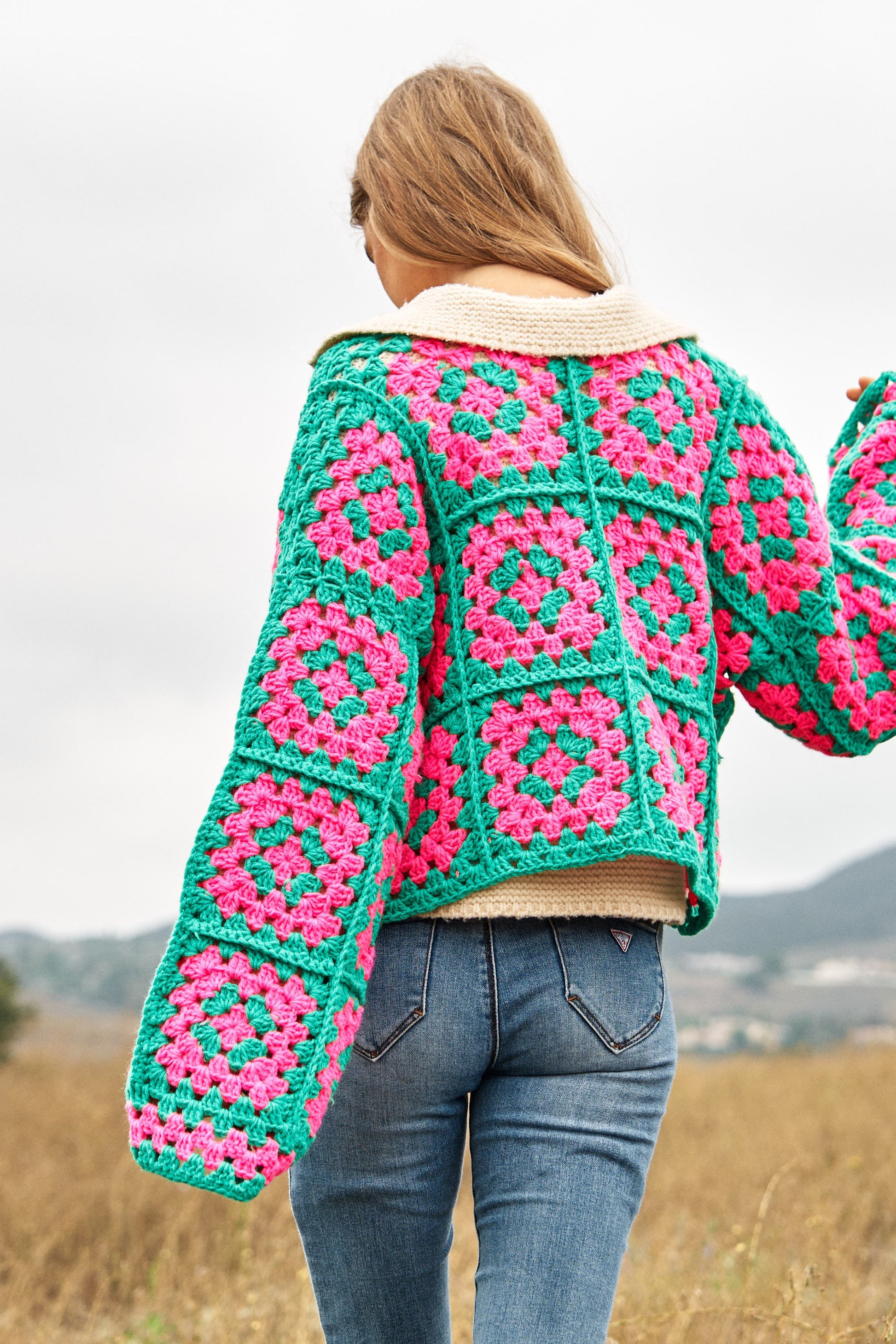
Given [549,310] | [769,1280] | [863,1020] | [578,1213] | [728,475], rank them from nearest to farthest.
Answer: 1. [578,1213]
2. [549,310]
3. [728,475]
4. [769,1280]
5. [863,1020]

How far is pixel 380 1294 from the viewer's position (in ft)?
4.45

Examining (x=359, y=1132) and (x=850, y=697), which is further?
(x=850, y=697)

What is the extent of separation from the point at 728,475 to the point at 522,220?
16.2 inches

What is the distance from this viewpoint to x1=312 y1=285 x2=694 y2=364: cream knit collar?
1390 millimetres

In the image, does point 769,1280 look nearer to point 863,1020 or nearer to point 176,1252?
point 176,1252

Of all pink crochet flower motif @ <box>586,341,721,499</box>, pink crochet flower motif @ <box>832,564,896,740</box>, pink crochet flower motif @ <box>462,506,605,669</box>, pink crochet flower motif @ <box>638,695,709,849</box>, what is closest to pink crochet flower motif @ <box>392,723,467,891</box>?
pink crochet flower motif @ <box>462,506,605,669</box>

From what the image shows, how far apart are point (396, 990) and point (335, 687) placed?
34 cm

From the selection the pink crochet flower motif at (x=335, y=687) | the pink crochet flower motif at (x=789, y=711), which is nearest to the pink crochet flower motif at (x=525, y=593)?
the pink crochet flower motif at (x=335, y=687)

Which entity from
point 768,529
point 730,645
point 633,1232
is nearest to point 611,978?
point 730,645

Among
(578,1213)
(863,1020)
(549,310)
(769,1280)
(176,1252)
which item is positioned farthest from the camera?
(863,1020)

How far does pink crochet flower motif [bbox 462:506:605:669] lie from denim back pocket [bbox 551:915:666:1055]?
31cm

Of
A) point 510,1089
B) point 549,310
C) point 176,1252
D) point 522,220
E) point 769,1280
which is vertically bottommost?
point 176,1252

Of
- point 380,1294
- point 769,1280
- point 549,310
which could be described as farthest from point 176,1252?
point 549,310

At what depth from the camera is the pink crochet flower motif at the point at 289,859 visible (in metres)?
1.27
